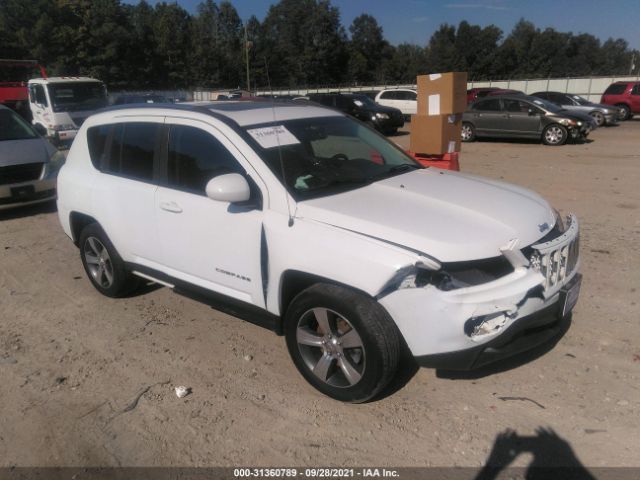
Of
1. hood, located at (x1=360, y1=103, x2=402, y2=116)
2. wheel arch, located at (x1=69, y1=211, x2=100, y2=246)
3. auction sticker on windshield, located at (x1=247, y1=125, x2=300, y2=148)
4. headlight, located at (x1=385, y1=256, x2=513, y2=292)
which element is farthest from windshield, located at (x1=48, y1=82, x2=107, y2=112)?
headlight, located at (x1=385, y1=256, x2=513, y2=292)

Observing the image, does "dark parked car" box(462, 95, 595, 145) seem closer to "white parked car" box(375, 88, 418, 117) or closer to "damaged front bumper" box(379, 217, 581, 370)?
"white parked car" box(375, 88, 418, 117)

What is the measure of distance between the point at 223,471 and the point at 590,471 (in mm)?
1854

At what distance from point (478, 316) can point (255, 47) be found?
10.7 feet

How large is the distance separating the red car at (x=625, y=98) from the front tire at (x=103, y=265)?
24893mm

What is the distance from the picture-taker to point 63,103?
54.1ft

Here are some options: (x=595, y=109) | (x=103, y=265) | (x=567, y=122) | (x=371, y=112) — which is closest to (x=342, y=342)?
(x=103, y=265)

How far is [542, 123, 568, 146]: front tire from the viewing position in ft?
52.3

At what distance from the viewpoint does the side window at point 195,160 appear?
349cm

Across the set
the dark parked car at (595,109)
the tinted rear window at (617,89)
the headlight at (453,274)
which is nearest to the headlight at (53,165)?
the headlight at (453,274)

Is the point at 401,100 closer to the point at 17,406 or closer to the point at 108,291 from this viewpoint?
the point at 108,291

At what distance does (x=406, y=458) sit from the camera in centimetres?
267

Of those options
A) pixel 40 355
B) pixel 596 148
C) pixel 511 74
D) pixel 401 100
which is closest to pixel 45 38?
pixel 401 100

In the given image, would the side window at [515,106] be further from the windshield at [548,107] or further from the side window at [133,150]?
the side window at [133,150]

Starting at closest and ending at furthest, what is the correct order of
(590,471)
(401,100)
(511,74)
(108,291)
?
1. (590,471)
2. (108,291)
3. (401,100)
4. (511,74)
